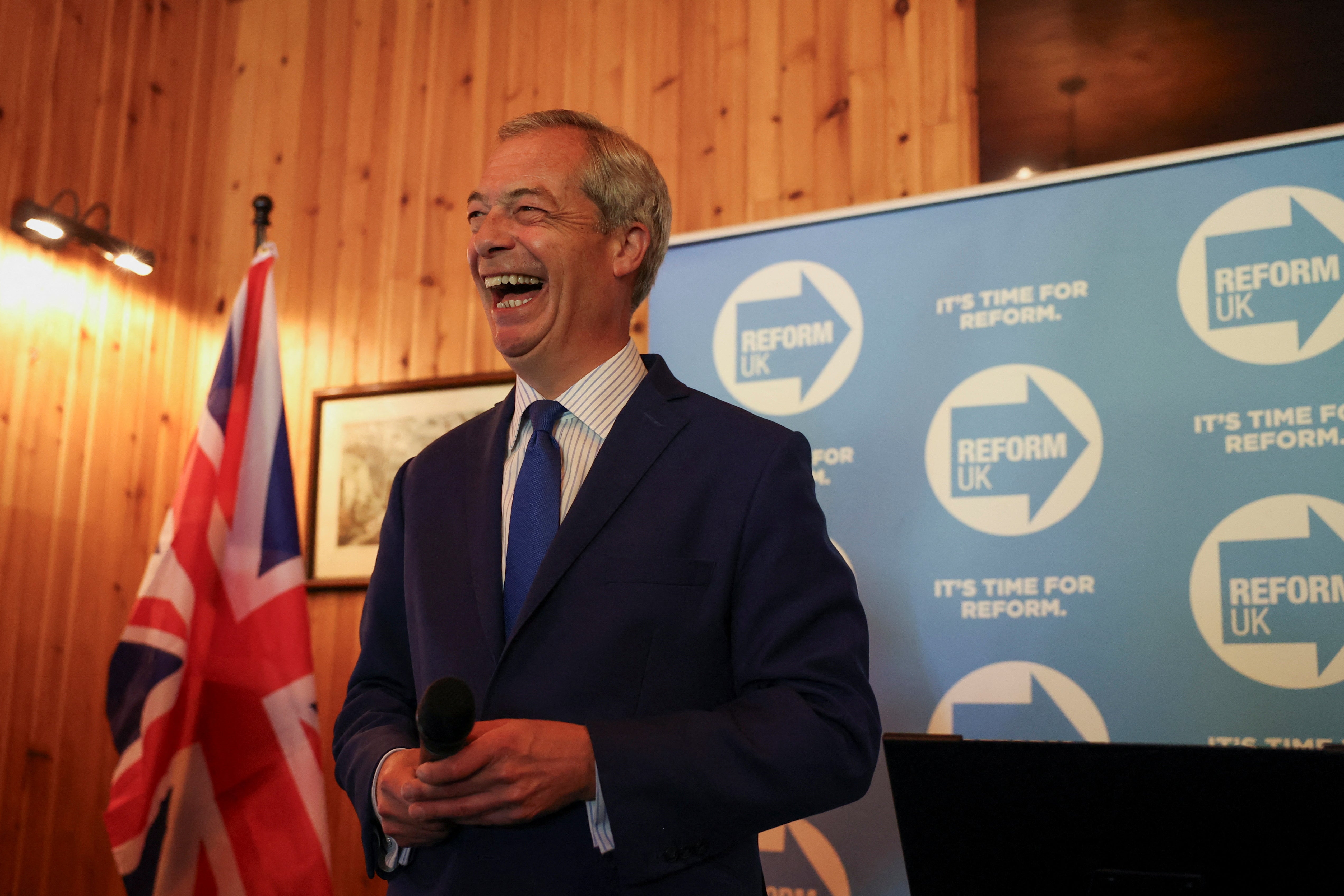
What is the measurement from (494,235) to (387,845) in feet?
2.49

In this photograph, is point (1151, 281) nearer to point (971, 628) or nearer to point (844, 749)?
point (971, 628)

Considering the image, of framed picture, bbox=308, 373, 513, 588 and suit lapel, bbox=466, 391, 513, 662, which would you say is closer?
suit lapel, bbox=466, 391, 513, 662

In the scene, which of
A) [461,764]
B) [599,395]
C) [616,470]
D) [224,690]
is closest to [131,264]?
[224,690]

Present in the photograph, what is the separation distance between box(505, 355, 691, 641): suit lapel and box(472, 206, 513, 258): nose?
25 cm

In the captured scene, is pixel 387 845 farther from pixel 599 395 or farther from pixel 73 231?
pixel 73 231

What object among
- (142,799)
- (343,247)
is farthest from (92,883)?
(343,247)

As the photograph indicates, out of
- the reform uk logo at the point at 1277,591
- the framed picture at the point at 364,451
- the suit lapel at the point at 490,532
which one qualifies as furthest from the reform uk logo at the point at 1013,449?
the framed picture at the point at 364,451

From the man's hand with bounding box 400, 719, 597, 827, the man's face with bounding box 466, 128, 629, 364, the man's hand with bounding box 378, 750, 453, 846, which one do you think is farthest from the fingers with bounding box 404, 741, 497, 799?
the man's face with bounding box 466, 128, 629, 364

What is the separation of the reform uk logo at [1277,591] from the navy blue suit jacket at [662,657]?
3.81 ft

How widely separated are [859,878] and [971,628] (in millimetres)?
587

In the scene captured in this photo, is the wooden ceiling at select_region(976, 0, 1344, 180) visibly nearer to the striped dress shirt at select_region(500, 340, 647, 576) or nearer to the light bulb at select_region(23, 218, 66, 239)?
the striped dress shirt at select_region(500, 340, 647, 576)

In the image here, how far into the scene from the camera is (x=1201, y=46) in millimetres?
2410

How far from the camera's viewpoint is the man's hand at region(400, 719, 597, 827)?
0.96 meters

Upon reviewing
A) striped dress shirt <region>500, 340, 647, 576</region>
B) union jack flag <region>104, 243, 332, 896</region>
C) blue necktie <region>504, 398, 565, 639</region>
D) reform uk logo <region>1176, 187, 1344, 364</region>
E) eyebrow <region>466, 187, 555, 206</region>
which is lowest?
union jack flag <region>104, 243, 332, 896</region>
